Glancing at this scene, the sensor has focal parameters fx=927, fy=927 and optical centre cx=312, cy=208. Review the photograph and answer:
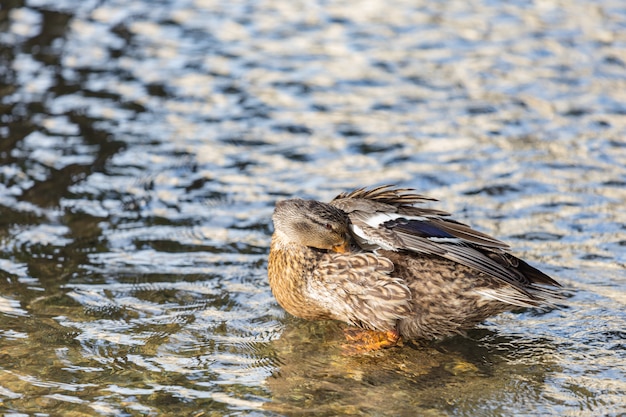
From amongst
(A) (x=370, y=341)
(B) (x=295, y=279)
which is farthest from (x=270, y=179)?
(A) (x=370, y=341)

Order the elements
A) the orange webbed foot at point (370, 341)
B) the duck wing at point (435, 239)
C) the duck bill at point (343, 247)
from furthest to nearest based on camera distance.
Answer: the duck bill at point (343, 247)
the orange webbed foot at point (370, 341)
the duck wing at point (435, 239)

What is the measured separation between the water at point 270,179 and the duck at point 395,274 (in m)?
0.22

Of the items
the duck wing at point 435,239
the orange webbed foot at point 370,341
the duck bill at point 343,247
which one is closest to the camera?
the duck wing at point 435,239

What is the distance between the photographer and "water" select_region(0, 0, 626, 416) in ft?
18.0

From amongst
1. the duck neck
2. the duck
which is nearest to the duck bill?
the duck

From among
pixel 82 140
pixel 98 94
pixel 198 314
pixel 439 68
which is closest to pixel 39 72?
pixel 98 94

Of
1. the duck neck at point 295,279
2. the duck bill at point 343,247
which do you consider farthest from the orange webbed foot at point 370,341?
the duck bill at point 343,247

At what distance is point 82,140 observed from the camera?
9.34 metres

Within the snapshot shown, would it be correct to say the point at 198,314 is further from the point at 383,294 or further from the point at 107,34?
the point at 107,34

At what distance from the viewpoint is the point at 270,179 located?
28.1ft

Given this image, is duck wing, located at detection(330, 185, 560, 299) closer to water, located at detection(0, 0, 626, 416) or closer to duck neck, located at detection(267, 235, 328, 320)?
duck neck, located at detection(267, 235, 328, 320)

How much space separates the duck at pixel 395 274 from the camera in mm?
5785

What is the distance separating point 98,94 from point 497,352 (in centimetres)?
626

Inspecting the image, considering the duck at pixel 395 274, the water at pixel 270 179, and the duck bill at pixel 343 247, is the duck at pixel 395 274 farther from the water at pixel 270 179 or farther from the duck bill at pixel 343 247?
Result: the water at pixel 270 179
